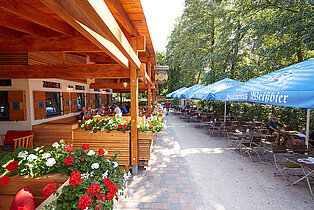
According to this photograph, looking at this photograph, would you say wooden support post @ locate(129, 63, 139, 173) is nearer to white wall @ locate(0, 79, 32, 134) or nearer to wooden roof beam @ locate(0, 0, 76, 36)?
wooden roof beam @ locate(0, 0, 76, 36)

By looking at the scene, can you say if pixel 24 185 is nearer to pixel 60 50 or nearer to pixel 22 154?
pixel 22 154

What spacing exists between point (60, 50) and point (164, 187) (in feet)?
12.8

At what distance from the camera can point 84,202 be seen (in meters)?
1.70

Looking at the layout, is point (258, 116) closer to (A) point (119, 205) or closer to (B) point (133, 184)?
(B) point (133, 184)

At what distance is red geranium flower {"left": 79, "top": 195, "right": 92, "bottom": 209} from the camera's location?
1686mm

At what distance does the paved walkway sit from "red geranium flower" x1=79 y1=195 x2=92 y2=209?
1677mm

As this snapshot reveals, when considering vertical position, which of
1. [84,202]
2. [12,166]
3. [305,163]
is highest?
[12,166]

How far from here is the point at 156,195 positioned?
11.3 ft

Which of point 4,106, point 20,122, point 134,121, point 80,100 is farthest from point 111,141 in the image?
point 80,100

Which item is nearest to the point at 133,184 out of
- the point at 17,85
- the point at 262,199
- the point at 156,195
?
the point at 156,195

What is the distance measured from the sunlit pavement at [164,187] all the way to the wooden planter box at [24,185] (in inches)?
56.9

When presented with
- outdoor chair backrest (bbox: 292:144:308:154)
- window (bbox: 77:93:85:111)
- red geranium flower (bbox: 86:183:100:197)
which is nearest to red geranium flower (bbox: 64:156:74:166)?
red geranium flower (bbox: 86:183:100:197)

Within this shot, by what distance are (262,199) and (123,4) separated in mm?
4643

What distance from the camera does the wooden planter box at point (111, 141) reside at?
4.52 metres
